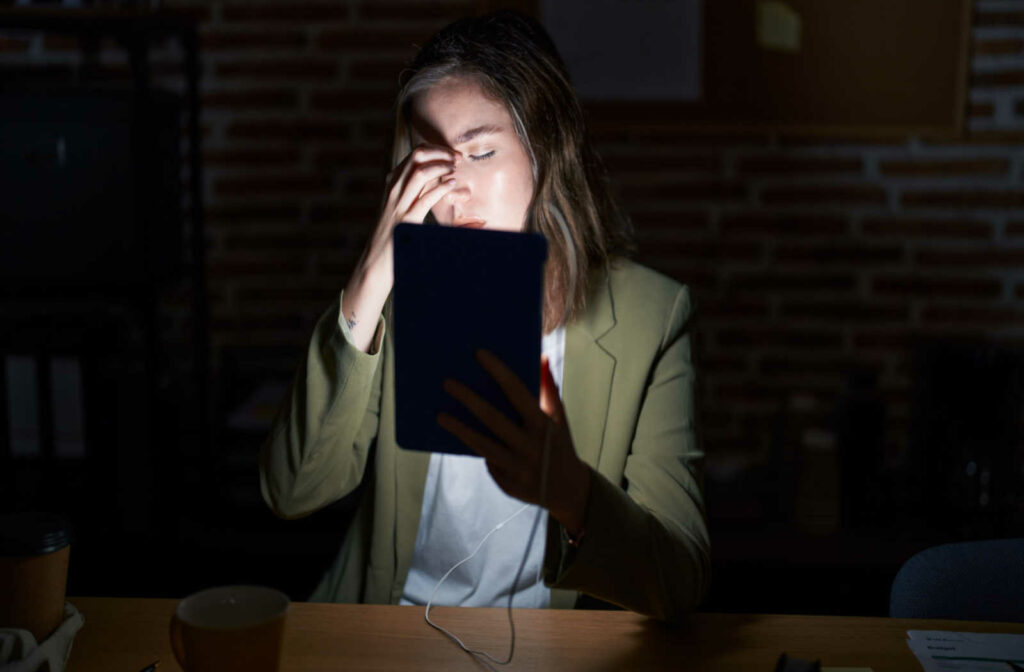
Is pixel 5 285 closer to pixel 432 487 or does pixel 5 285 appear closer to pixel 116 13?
pixel 116 13

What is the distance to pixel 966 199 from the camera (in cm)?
224

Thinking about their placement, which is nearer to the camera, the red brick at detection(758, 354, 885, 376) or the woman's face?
the woman's face

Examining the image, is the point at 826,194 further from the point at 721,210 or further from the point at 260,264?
the point at 260,264

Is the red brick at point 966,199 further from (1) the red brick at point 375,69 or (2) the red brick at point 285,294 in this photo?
(2) the red brick at point 285,294

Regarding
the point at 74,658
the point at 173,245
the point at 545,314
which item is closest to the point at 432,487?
the point at 545,314

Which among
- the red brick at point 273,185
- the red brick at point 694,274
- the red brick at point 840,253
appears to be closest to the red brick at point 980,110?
the red brick at point 840,253

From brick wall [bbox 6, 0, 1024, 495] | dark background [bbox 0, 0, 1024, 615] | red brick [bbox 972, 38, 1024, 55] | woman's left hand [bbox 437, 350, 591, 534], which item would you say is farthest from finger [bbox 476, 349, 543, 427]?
red brick [bbox 972, 38, 1024, 55]

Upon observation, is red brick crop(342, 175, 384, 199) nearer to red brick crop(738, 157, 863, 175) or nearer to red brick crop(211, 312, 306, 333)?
red brick crop(211, 312, 306, 333)

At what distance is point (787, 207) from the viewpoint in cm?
227

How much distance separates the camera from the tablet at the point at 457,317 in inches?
28.3

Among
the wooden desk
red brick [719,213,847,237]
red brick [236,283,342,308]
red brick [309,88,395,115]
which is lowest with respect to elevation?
the wooden desk

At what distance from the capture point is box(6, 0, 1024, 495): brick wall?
7.34ft

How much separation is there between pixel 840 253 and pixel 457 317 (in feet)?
5.82

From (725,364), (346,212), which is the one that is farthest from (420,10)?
(725,364)
